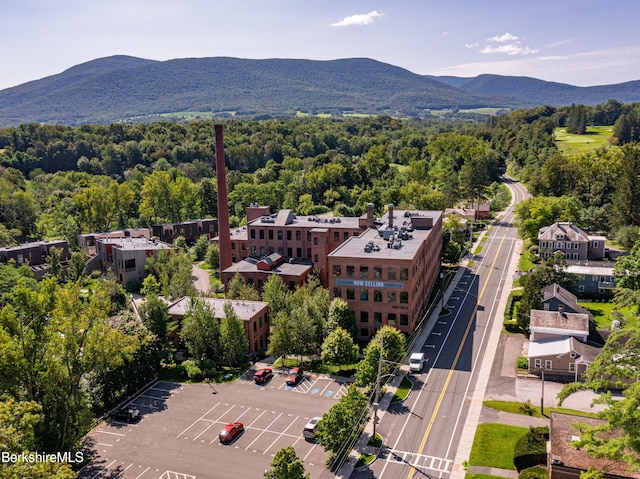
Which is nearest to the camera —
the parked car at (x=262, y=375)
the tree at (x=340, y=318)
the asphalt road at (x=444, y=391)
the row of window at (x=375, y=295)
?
the asphalt road at (x=444, y=391)

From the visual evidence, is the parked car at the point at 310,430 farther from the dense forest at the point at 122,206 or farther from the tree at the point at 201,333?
the tree at the point at 201,333

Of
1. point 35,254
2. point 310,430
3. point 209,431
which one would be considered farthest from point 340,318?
point 35,254

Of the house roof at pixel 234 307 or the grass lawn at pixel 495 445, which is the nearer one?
the grass lawn at pixel 495 445

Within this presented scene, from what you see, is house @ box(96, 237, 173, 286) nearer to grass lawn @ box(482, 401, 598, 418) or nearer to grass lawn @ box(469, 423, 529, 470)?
grass lawn @ box(482, 401, 598, 418)

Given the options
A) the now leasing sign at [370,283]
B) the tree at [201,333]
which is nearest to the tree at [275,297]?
the now leasing sign at [370,283]

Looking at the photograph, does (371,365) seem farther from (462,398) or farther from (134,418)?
(134,418)

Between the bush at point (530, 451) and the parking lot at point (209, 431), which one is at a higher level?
the bush at point (530, 451)

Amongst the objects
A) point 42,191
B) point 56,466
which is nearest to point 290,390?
point 56,466
